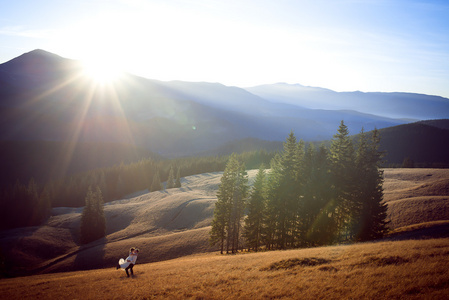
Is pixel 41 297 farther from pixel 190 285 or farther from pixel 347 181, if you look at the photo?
pixel 347 181

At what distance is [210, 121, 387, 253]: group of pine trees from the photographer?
3606cm

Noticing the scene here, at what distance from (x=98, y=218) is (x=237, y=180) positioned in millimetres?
44190

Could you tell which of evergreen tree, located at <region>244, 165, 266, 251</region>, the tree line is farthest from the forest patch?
the tree line

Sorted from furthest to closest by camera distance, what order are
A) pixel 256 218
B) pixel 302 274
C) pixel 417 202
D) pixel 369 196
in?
pixel 417 202, pixel 256 218, pixel 369 196, pixel 302 274

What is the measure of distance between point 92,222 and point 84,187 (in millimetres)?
67423

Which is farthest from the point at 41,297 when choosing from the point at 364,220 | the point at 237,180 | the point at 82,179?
→ the point at 82,179

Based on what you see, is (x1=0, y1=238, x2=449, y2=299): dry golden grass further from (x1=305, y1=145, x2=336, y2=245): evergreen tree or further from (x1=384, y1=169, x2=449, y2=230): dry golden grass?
(x1=384, y1=169, x2=449, y2=230): dry golden grass

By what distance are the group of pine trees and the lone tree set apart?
1525 inches

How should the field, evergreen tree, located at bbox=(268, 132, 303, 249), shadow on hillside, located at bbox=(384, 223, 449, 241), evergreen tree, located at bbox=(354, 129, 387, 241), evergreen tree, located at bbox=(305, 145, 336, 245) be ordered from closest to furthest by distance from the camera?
the field → shadow on hillside, located at bbox=(384, 223, 449, 241) → evergreen tree, located at bbox=(354, 129, 387, 241) → evergreen tree, located at bbox=(305, 145, 336, 245) → evergreen tree, located at bbox=(268, 132, 303, 249)

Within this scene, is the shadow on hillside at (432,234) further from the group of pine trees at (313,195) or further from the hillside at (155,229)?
the group of pine trees at (313,195)

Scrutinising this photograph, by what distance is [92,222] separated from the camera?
63.0m

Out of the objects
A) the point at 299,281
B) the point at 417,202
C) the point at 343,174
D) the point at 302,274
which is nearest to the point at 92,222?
the point at 343,174

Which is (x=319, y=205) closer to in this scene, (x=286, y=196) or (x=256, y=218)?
(x=286, y=196)

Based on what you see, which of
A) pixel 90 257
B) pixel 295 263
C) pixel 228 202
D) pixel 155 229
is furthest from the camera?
pixel 155 229
